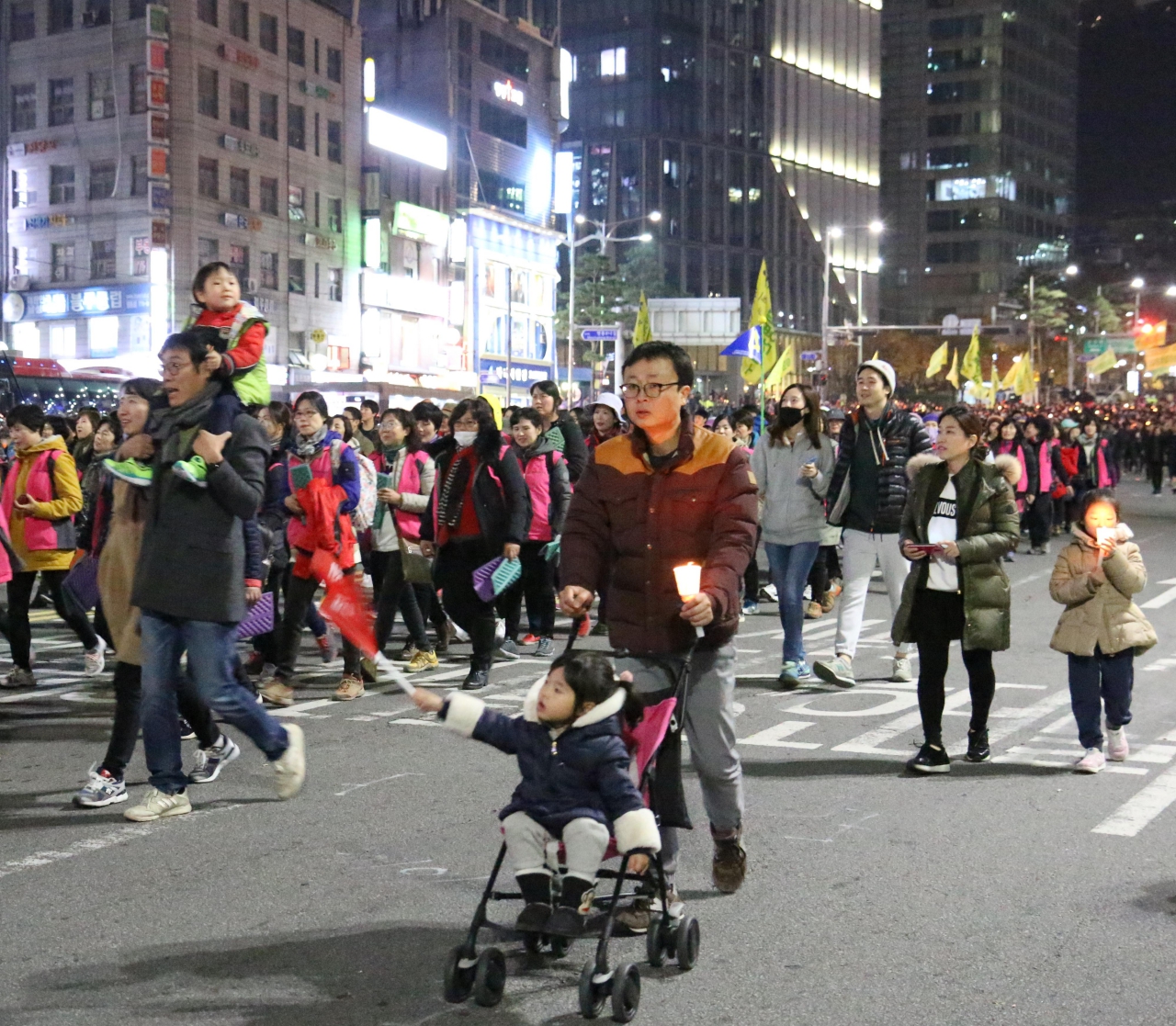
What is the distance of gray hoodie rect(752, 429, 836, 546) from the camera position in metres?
10.1

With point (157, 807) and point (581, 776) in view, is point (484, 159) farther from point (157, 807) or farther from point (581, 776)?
point (581, 776)

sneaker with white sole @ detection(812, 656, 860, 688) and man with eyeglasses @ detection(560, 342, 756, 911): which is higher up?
man with eyeglasses @ detection(560, 342, 756, 911)

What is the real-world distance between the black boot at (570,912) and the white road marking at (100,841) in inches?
97.1

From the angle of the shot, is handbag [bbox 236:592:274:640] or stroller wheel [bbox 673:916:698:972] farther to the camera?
handbag [bbox 236:592:274:640]

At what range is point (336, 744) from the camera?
795 cm

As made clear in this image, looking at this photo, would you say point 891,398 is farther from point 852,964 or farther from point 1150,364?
point 1150,364

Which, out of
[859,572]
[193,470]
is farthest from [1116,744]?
[193,470]

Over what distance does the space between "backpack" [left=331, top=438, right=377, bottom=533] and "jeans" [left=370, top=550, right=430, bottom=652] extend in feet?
1.15

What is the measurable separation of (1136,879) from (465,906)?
98.2 inches

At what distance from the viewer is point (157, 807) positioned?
6.34 metres

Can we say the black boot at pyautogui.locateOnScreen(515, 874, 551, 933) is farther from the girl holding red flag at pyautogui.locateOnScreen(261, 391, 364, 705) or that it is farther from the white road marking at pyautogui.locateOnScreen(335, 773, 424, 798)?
the girl holding red flag at pyautogui.locateOnScreen(261, 391, 364, 705)

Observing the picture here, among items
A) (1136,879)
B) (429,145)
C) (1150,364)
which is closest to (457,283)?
(429,145)

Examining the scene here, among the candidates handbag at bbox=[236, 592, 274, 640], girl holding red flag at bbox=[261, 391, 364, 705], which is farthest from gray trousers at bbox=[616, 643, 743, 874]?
girl holding red flag at bbox=[261, 391, 364, 705]

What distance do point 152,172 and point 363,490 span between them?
42.1m
